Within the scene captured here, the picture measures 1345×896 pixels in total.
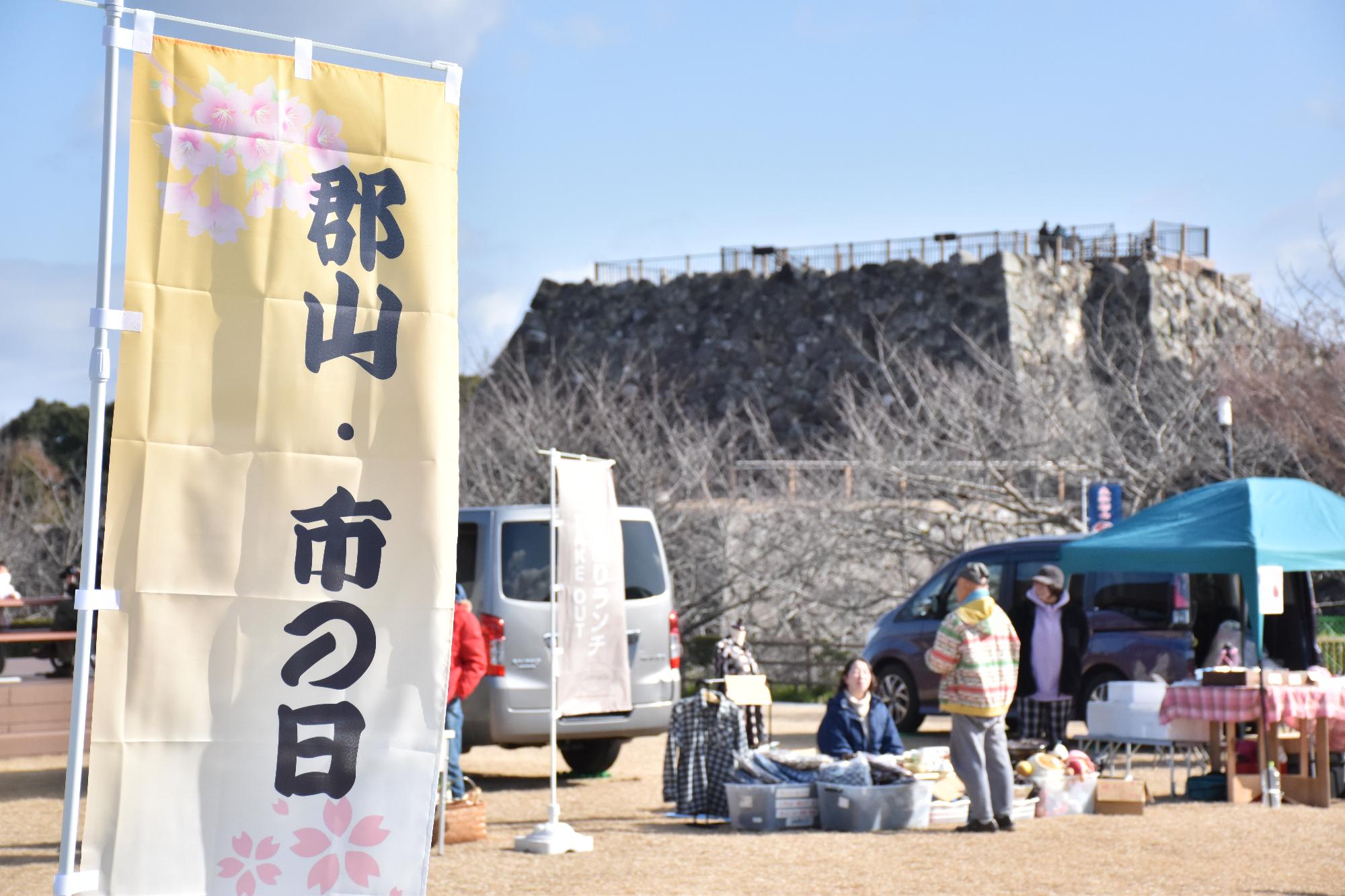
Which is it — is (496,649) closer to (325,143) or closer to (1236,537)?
(1236,537)

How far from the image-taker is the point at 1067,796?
10328mm

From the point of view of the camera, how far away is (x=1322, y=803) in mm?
10867

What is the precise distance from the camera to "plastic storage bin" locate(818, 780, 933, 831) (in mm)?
9523

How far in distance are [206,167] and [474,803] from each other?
5.97m

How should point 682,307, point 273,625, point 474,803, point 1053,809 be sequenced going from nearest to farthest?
point 273,625 → point 474,803 → point 1053,809 → point 682,307

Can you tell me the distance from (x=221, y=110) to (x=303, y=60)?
28 centimetres

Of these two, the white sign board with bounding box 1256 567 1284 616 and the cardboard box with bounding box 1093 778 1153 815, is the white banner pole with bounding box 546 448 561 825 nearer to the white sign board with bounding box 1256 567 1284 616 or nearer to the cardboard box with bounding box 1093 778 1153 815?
the cardboard box with bounding box 1093 778 1153 815

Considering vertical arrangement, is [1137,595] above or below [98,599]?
above

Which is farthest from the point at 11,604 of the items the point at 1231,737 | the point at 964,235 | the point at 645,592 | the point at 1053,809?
the point at 964,235

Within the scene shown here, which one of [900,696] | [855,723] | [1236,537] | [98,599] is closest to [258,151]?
[98,599]

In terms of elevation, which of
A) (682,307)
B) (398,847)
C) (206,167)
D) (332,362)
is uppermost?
(682,307)

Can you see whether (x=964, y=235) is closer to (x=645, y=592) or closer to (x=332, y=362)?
(x=645, y=592)

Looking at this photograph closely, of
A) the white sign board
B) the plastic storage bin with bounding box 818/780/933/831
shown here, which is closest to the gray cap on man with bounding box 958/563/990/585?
the plastic storage bin with bounding box 818/780/933/831

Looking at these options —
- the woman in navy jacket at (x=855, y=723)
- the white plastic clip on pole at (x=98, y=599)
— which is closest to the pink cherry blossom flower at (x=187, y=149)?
the white plastic clip on pole at (x=98, y=599)
